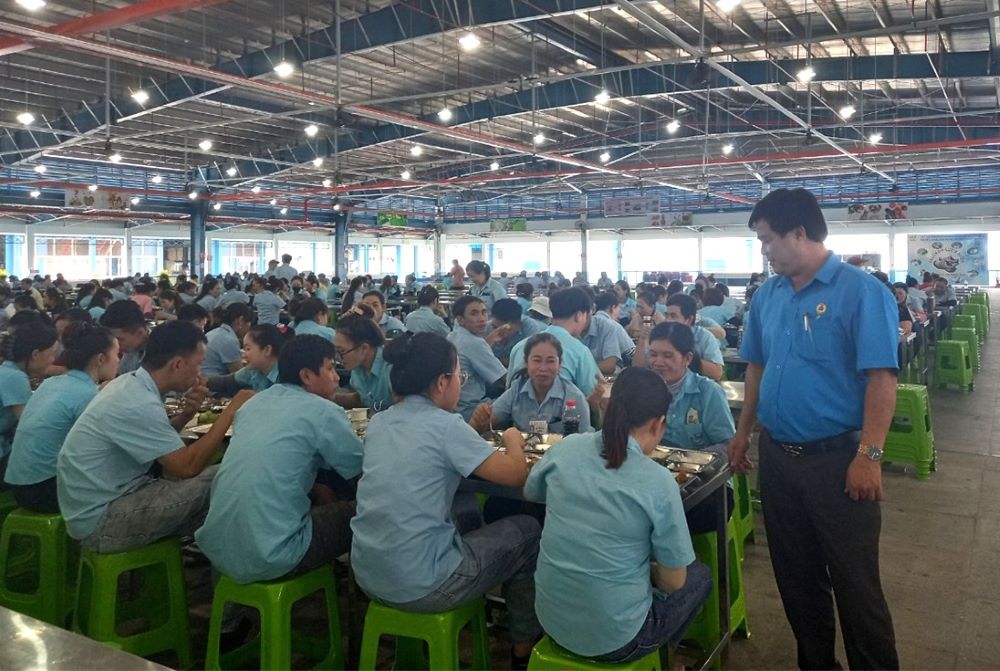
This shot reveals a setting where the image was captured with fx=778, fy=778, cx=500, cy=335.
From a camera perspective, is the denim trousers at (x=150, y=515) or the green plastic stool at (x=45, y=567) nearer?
the denim trousers at (x=150, y=515)

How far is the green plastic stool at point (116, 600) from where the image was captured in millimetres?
2740

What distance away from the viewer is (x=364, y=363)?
4383 millimetres

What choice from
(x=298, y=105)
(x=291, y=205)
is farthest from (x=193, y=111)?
(x=291, y=205)

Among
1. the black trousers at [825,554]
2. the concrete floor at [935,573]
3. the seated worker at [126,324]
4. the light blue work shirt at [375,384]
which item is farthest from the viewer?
the seated worker at [126,324]

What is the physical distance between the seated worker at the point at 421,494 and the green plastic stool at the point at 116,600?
949mm

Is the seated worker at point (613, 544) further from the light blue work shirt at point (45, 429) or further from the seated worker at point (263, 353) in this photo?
the seated worker at point (263, 353)

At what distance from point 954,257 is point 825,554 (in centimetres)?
2331

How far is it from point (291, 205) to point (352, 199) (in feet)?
6.14

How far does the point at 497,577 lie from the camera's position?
97.3 inches

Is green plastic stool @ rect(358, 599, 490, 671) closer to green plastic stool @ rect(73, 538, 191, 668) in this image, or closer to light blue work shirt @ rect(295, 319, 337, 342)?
green plastic stool @ rect(73, 538, 191, 668)

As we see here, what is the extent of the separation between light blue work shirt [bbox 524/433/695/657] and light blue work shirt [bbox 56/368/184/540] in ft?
5.07

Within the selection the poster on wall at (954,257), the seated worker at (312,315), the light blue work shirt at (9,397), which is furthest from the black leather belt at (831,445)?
the poster on wall at (954,257)

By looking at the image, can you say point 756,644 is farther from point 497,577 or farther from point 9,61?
point 9,61

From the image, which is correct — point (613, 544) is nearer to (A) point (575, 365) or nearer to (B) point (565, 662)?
(B) point (565, 662)
